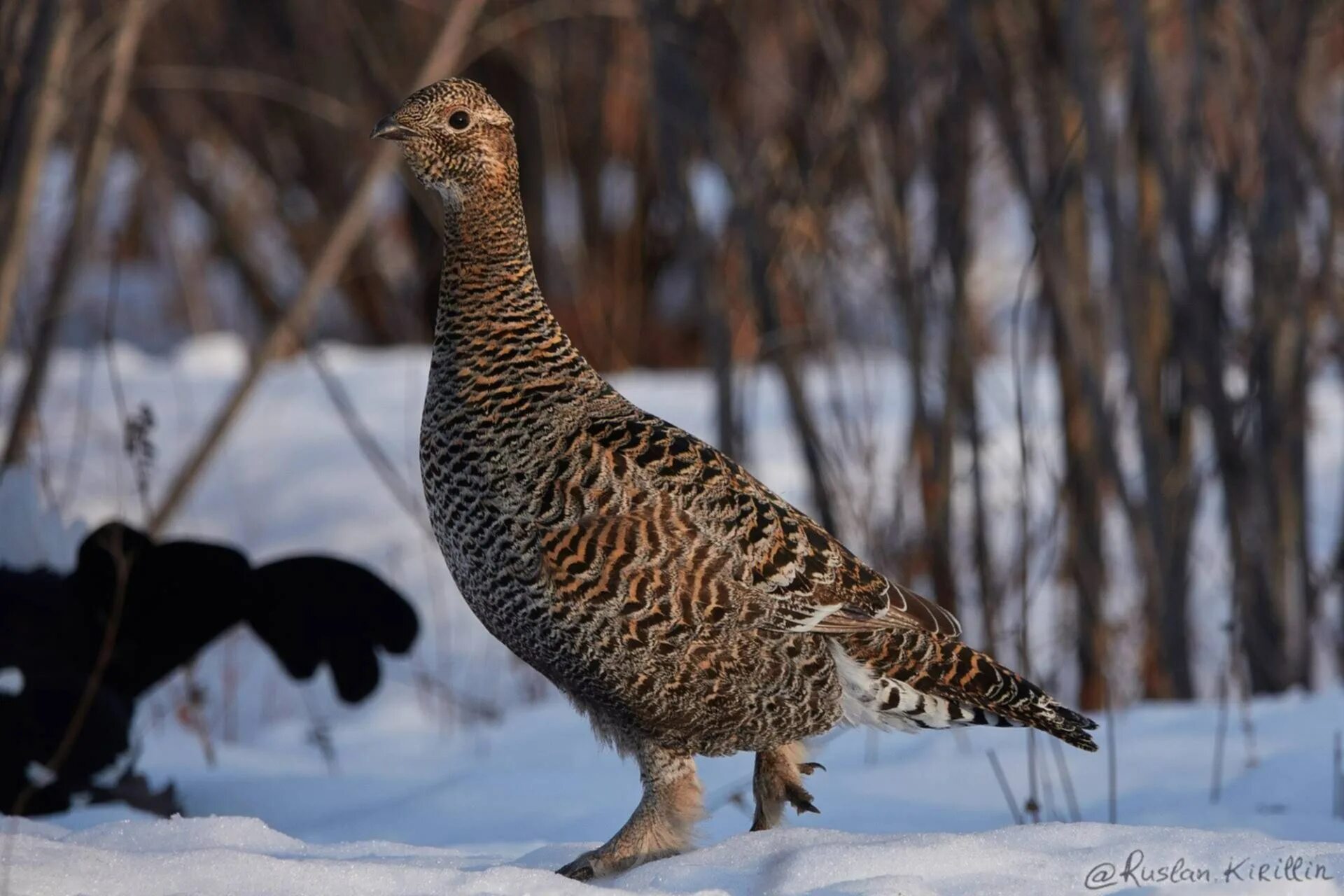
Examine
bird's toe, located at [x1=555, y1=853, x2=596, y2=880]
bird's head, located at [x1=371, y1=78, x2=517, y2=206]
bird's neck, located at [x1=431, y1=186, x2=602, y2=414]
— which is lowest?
bird's toe, located at [x1=555, y1=853, x2=596, y2=880]

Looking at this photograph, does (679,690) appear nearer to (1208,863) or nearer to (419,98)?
(1208,863)

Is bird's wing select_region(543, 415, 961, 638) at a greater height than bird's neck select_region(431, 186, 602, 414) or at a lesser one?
lesser

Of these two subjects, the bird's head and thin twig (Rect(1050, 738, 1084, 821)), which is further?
thin twig (Rect(1050, 738, 1084, 821))

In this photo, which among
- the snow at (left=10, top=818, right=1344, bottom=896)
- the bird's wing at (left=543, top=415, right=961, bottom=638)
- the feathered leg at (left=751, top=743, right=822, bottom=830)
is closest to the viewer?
the snow at (left=10, top=818, right=1344, bottom=896)

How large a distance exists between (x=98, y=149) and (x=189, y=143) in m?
7.09

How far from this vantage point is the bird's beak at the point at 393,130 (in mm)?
3037

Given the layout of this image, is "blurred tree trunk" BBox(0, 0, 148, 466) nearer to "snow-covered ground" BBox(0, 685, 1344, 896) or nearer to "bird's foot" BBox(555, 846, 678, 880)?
"snow-covered ground" BBox(0, 685, 1344, 896)

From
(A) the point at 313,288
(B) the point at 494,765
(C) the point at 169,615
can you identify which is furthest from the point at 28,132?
(B) the point at 494,765

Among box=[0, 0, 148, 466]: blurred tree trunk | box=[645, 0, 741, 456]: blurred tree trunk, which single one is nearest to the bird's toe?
box=[645, 0, 741, 456]: blurred tree trunk

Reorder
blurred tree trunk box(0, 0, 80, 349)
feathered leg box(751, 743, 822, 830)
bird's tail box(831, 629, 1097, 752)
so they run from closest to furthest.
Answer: bird's tail box(831, 629, 1097, 752), feathered leg box(751, 743, 822, 830), blurred tree trunk box(0, 0, 80, 349)

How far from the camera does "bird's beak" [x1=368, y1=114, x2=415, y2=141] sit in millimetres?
3037

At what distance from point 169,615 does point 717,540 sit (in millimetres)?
1949

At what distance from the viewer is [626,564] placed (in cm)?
292

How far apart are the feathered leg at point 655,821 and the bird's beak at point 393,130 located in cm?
124
